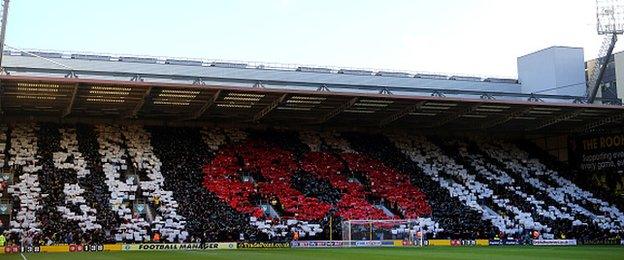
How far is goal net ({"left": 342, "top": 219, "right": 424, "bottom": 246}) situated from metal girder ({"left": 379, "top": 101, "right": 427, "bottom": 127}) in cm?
793

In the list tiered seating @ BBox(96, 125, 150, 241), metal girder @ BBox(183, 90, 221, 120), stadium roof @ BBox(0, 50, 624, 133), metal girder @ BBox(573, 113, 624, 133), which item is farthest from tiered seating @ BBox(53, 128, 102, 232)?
metal girder @ BBox(573, 113, 624, 133)

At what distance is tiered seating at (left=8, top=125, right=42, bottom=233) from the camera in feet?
141

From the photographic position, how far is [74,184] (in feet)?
154

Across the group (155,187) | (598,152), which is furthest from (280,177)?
(598,152)

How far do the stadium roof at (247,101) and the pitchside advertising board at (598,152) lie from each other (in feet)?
5.68

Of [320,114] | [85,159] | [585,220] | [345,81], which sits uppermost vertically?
[345,81]

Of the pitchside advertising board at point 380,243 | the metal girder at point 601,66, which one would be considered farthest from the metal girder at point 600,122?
the pitchside advertising board at point 380,243

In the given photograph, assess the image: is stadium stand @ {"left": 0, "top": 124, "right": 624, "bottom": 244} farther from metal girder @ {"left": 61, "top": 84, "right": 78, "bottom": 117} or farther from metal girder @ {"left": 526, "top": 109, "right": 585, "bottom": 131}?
metal girder @ {"left": 526, "top": 109, "right": 585, "bottom": 131}

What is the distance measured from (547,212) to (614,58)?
15.4 meters

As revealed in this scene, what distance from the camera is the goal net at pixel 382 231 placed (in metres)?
46.4

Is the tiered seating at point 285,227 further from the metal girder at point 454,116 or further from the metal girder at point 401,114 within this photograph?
the metal girder at point 454,116

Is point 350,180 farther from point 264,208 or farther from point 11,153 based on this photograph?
point 11,153

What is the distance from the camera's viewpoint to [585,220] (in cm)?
5341

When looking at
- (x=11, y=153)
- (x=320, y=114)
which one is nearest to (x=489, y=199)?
(x=320, y=114)
